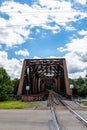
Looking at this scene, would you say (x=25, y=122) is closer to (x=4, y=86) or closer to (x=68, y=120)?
(x=68, y=120)

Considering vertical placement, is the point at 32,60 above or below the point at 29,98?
above

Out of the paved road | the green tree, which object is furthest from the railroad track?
the green tree

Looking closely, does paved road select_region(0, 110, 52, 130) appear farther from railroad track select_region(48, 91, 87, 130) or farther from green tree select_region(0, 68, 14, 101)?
green tree select_region(0, 68, 14, 101)

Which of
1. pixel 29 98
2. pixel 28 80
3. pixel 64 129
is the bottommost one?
pixel 64 129

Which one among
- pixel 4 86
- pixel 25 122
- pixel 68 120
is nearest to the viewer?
pixel 25 122

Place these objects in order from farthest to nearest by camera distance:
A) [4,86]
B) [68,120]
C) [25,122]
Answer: [4,86] < [68,120] < [25,122]

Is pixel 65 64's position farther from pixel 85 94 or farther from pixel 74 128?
pixel 74 128

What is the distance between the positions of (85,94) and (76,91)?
18.4 ft

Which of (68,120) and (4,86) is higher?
(4,86)

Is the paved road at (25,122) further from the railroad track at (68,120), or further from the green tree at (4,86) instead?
the green tree at (4,86)

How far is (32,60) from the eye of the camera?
229ft

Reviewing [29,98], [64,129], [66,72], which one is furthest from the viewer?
[66,72]

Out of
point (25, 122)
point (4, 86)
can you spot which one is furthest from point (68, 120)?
point (4, 86)

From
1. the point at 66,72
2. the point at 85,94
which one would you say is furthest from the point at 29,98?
the point at 85,94
